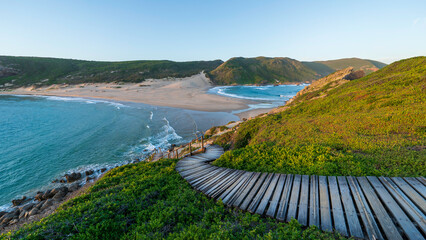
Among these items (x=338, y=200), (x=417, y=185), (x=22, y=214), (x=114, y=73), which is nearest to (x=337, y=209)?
(x=338, y=200)

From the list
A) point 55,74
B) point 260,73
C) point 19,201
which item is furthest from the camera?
point 260,73

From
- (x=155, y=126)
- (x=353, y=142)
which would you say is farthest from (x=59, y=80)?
(x=353, y=142)

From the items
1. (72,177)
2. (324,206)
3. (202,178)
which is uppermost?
(324,206)

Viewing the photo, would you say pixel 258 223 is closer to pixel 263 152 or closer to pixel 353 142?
pixel 263 152

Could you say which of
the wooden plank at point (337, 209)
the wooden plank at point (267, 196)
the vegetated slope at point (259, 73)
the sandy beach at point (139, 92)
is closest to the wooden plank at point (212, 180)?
the wooden plank at point (267, 196)

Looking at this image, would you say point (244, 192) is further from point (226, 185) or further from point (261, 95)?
point (261, 95)

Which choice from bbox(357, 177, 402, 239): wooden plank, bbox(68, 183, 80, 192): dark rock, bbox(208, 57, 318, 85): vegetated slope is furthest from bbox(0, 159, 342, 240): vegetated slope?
bbox(208, 57, 318, 85): vegetated slope
